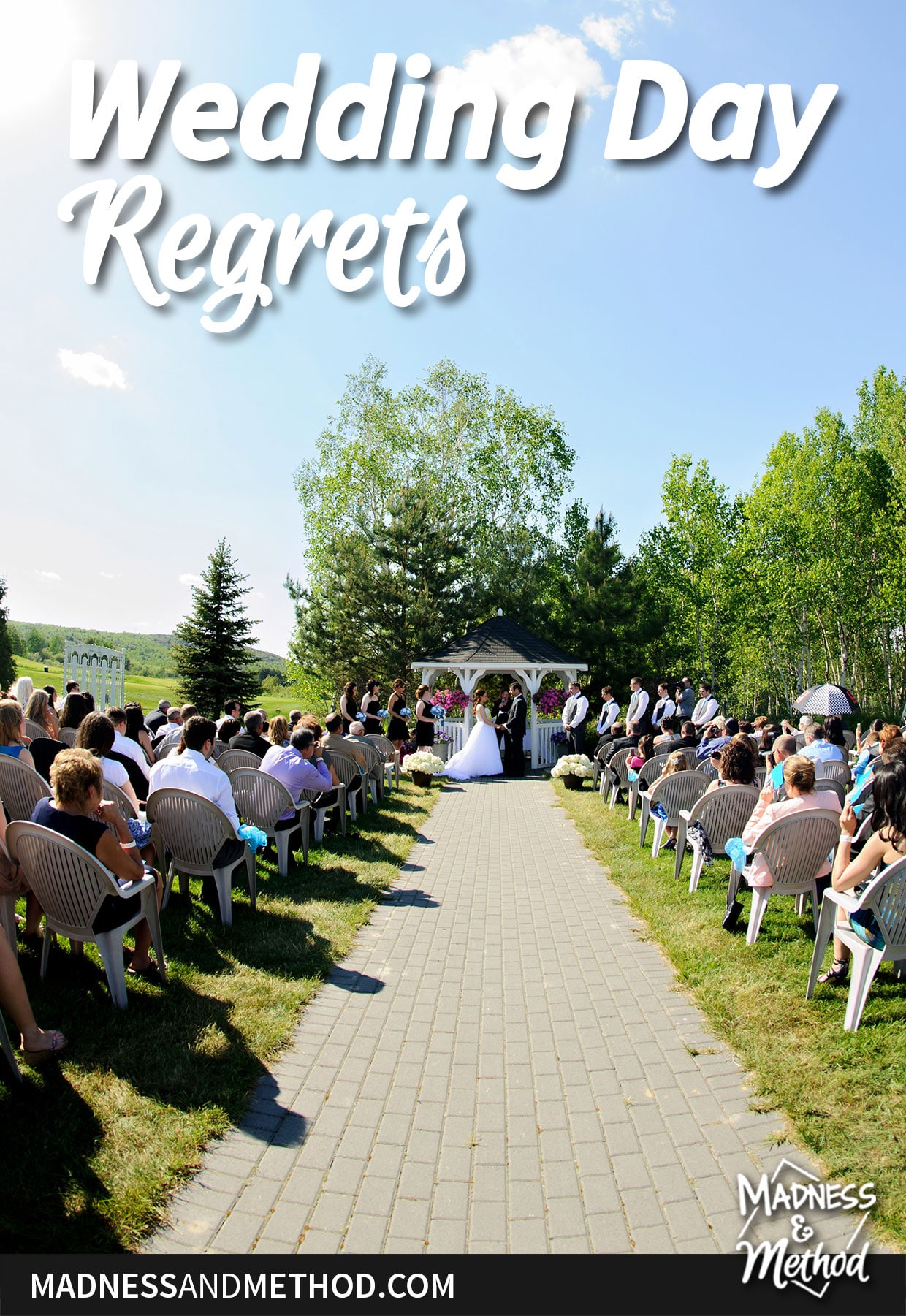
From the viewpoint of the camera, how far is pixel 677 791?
27.8ft

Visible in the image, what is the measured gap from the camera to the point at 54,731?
292 inches

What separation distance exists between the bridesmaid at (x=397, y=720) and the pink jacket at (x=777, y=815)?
10.5 metres

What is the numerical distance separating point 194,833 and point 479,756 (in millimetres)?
11706

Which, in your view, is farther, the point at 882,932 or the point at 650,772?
the point at 650,772

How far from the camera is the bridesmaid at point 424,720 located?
1650 cm

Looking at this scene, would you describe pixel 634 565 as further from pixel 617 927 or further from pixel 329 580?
pixel 617 927

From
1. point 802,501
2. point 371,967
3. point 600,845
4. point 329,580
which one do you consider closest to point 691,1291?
point 371,967

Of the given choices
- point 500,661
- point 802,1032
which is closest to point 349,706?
point 500,661

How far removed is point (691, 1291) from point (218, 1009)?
2.87 metres

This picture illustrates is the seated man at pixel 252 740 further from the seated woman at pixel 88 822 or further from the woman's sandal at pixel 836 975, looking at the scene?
the woman's sandal at pixel 836 975

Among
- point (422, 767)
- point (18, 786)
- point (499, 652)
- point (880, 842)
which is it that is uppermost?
point (499, 652)

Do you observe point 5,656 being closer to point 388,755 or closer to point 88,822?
point 388,755

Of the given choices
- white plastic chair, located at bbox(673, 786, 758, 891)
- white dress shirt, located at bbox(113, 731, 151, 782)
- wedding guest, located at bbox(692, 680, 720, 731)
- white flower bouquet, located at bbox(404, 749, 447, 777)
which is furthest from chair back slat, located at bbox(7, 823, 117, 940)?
wedding guest, located at bbox(692, 680, 720, 731)

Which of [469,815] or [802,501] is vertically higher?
[802,501]
